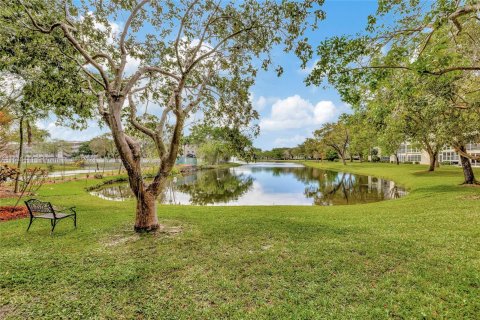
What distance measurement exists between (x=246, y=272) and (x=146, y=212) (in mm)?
4231

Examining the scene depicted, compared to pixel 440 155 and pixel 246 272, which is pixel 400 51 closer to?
pixel 246 272

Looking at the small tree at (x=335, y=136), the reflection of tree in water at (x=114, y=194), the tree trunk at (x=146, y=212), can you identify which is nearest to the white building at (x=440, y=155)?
the small tree at (x=335, y=136)

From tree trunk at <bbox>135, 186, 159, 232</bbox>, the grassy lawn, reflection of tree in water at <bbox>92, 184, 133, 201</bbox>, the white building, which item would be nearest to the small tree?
the white building

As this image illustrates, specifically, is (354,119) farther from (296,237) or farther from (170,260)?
(170,260)

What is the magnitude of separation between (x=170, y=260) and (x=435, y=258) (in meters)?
5.89

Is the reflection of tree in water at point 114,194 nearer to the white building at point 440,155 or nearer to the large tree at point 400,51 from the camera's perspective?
the large tree at point 400,51

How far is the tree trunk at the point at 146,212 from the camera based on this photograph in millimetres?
7520

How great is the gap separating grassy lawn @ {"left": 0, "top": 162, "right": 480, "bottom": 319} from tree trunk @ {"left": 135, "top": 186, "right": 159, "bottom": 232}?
0.47 meters

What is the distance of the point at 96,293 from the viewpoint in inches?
163

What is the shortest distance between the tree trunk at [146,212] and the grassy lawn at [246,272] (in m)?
0.47

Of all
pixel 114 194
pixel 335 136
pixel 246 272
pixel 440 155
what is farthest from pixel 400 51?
pixel 440 155

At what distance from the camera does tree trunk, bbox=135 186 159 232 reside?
7.52 meters

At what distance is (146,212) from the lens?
760 centimetres

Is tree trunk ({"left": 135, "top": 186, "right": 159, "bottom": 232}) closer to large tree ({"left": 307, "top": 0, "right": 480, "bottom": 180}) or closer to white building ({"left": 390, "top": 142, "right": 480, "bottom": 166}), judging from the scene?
large tree ({"left": 307, "top": 0, "right": 480, "bottom": 180})
